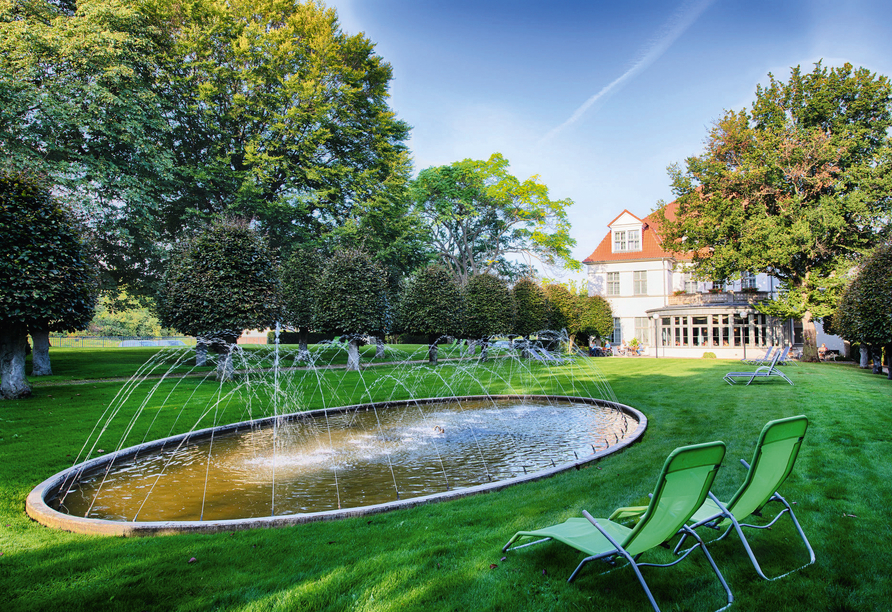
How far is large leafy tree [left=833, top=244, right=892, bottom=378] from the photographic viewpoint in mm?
15031

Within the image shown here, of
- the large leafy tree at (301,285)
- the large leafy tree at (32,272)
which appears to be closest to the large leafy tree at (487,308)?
the large leafy tree at (301,285)

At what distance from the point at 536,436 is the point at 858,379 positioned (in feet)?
44.0

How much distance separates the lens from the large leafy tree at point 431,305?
23.3 metres

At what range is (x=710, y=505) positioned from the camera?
3.71 m

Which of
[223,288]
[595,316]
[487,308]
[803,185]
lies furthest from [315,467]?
[595,316]

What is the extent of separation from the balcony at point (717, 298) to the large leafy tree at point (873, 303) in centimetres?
1418

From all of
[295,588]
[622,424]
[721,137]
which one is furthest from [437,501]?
[721,137]

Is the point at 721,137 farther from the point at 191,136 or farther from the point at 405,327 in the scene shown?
the point at 191,136

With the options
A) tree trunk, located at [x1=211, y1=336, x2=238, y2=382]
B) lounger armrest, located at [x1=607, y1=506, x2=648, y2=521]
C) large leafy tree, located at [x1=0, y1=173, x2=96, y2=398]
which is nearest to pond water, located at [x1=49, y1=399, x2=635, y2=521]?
lounger armrest, located at [x1=607, y1=506, x2=648, y2=521]

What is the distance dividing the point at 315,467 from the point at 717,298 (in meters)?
33.0

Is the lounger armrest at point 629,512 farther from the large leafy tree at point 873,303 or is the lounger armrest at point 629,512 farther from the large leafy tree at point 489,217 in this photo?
the large leafy tree at point 489,217

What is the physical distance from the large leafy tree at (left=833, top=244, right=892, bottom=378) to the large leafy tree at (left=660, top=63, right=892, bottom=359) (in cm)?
820

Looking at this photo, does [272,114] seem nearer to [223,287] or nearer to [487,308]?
[223,287]

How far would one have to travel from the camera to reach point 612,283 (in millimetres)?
36688
